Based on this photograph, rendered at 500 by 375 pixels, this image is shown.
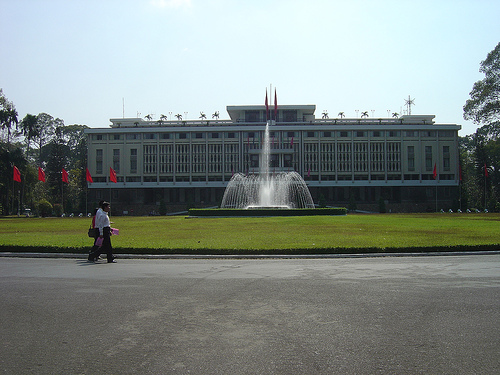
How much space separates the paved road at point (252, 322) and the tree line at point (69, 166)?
168ft

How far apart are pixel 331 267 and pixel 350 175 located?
7731cm

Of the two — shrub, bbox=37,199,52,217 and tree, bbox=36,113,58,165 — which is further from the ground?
tree, bbox=36,113,58,165

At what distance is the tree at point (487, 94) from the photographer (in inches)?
2142

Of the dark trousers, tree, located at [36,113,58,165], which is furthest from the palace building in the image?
the dark trousers

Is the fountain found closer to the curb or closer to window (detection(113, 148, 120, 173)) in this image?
window (detection(113, 148, 120, 173))

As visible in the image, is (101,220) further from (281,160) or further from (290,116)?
(290,116)

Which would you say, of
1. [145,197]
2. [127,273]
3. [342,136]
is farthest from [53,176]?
[127,273]

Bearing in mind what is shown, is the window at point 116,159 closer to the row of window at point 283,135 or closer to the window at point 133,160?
the row of window at point 283,135

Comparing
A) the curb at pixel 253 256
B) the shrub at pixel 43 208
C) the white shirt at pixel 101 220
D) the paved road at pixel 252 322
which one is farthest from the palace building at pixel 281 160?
the paved road at pixel 252 322

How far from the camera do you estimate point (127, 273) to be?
461 inches

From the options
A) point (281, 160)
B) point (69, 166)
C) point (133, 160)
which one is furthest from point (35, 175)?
point (281, 160)

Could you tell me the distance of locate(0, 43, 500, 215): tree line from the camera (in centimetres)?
5584

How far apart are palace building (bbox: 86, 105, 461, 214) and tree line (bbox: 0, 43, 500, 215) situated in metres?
5.63

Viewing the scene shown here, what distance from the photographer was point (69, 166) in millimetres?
111750
